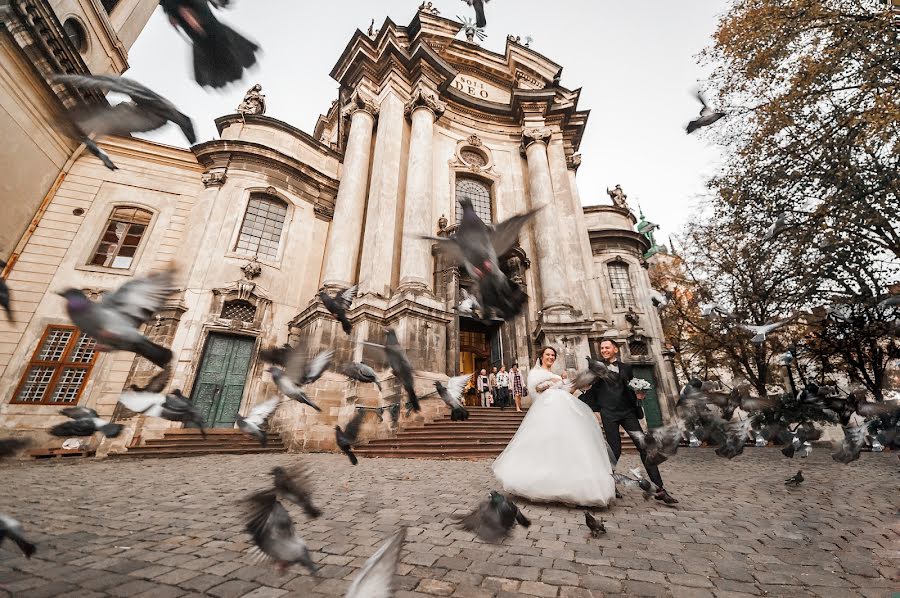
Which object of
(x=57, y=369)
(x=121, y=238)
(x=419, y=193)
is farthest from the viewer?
(x=419, y=193)

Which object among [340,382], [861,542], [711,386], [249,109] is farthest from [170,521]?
[249,109]

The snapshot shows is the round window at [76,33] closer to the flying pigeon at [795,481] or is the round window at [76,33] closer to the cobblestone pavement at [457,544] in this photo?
the cobblestone pavement at [457,544]

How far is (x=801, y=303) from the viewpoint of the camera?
32.8ft

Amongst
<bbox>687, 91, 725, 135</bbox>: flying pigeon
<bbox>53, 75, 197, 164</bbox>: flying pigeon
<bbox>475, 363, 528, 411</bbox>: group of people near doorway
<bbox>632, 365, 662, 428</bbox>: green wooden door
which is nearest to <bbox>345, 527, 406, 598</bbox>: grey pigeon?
<bbox>53, 75, 197, 164</bbox>: flying pigeon

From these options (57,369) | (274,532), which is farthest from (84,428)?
(57,369)

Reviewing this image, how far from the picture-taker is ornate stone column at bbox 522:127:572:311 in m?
14.2

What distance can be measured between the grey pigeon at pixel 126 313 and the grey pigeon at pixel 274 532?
107 centimetres

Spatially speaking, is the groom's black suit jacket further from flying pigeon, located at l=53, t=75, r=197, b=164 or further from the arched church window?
the arched church window

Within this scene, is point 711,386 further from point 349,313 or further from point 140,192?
point 140,192

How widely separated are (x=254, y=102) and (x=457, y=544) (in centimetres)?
1987

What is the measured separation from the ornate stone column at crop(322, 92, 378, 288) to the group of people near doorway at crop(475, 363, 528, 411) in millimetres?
6301

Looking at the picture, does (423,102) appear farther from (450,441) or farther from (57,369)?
(57,369)

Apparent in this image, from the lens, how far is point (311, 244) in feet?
49.6

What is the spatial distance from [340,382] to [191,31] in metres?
9.83
